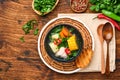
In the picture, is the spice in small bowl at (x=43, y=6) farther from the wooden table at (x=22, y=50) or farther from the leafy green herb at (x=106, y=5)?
the leafy green herb at (x=106, y=5)

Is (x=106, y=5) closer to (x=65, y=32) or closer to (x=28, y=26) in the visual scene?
(x=65, y=32)

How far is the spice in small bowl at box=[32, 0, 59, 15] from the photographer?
3064 mm

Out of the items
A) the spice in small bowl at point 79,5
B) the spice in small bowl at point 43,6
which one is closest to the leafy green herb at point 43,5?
the spice in small bowl at point 43,6

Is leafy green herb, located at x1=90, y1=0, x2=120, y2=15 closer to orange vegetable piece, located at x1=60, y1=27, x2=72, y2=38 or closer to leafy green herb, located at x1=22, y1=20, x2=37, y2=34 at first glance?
orange vegetable piece, located at x1=60, y1=27, x2=72, y2=38

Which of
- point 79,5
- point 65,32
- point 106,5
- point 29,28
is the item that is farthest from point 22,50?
point 106,5

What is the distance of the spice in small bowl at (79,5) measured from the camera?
3082 mm

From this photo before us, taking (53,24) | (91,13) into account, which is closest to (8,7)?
(53,24)

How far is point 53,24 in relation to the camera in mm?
3080

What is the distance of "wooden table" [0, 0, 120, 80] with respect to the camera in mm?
3070

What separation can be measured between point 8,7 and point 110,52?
1.98 ft

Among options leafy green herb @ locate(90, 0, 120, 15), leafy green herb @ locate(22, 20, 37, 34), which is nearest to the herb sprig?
leafy green herb @ locate(22, 20, 37, 34)

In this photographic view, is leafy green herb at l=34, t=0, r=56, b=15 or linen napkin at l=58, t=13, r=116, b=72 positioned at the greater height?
leafy green herb at l=34, t=0, r=56, b=15

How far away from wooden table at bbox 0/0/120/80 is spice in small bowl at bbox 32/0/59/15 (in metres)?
0.03

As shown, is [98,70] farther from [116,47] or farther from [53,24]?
[53,24]
